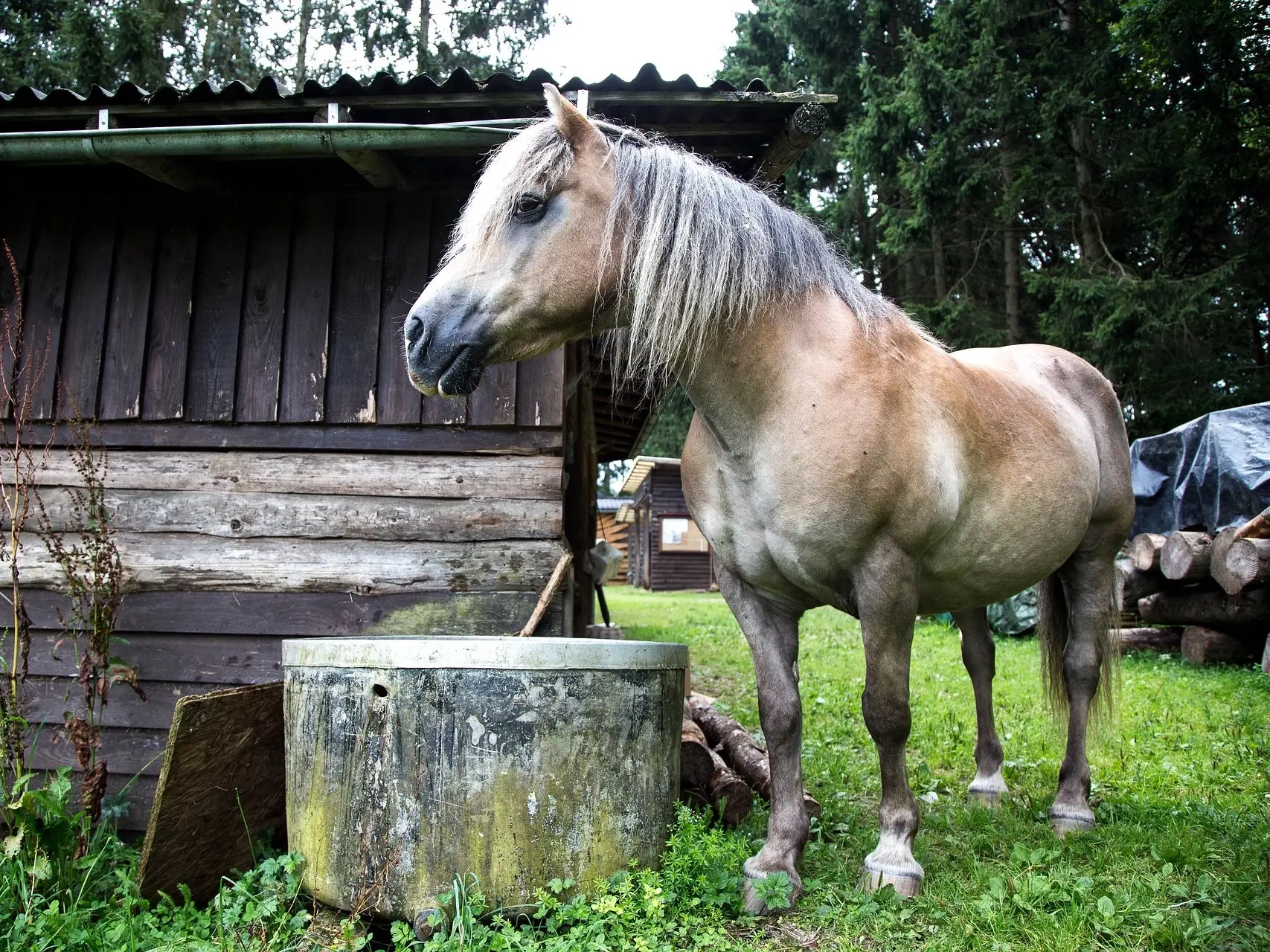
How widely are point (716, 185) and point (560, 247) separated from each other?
566 mm

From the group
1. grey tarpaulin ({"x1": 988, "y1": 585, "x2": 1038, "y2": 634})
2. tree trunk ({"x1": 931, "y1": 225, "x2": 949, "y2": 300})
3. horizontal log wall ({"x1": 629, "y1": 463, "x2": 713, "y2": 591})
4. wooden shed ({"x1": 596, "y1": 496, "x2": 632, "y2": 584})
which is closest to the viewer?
grey tarpaulin ({"x1": 988, "y1": 585, "x2": 1038, "y2": 634})

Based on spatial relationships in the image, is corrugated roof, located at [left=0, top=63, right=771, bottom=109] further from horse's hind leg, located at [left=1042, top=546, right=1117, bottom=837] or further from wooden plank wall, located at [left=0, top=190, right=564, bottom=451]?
horse's hind leg, located at [left=1042, top=546, right=1117, bottom=837]

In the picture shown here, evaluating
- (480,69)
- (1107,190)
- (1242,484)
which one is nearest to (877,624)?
(1242,484)

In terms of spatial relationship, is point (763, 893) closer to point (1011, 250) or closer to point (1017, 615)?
point (1017, 615)

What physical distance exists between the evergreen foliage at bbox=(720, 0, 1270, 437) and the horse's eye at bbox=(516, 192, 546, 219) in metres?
9.99

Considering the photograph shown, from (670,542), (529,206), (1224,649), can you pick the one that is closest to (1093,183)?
(1224,649)

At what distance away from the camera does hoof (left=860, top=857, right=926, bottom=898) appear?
102 inches

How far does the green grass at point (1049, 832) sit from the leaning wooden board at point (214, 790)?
174 centimetres

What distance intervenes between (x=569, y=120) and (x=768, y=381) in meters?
0.98

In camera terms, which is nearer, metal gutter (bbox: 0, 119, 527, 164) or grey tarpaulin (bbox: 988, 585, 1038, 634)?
metal gutter (bbox: 0, 119, 527, 164)

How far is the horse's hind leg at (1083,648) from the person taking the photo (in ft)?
11.3

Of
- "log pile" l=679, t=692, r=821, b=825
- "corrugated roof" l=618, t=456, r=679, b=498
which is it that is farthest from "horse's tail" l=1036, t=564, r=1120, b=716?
"corrugated roof" l=618, t=456, r=679, b=498

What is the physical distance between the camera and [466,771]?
240cm

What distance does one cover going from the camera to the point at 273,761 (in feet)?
9.76
